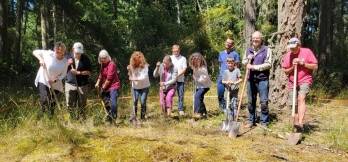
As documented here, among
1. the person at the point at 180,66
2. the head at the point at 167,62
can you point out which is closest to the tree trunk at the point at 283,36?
the person at the point at 180,66

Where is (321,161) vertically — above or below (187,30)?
below

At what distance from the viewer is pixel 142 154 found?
6793 mm

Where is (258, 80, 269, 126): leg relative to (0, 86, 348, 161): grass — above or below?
above

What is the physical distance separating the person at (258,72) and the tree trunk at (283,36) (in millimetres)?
2036

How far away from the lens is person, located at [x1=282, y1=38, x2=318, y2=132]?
8.85 m

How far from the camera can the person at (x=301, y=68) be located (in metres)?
8.85

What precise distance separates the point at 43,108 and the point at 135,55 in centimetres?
229

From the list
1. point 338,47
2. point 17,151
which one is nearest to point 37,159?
point 17,151

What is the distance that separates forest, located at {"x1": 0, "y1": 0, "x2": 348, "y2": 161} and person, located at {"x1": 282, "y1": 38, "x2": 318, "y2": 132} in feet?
1.67

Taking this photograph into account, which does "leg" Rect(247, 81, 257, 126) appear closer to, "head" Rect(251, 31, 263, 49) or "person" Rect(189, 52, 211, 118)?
"head" Rect(251, 31, 263, 49)

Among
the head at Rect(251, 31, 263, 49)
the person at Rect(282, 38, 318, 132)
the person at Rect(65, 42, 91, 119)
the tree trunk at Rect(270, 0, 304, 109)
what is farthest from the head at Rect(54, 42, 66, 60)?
the tree trunk at Rect(270, 0, 304, 109)

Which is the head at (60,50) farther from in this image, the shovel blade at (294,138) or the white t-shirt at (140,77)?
the shovel blade at (294,138)

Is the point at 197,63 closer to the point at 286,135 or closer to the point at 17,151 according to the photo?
the point at 286,135

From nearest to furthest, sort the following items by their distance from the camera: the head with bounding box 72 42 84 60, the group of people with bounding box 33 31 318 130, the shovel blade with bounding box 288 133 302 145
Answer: the shovel blade with bounding box 288 133 302 145 < the group of people with bounding box 33 31 318 130 < the head with bounding box 72 42 84 60
